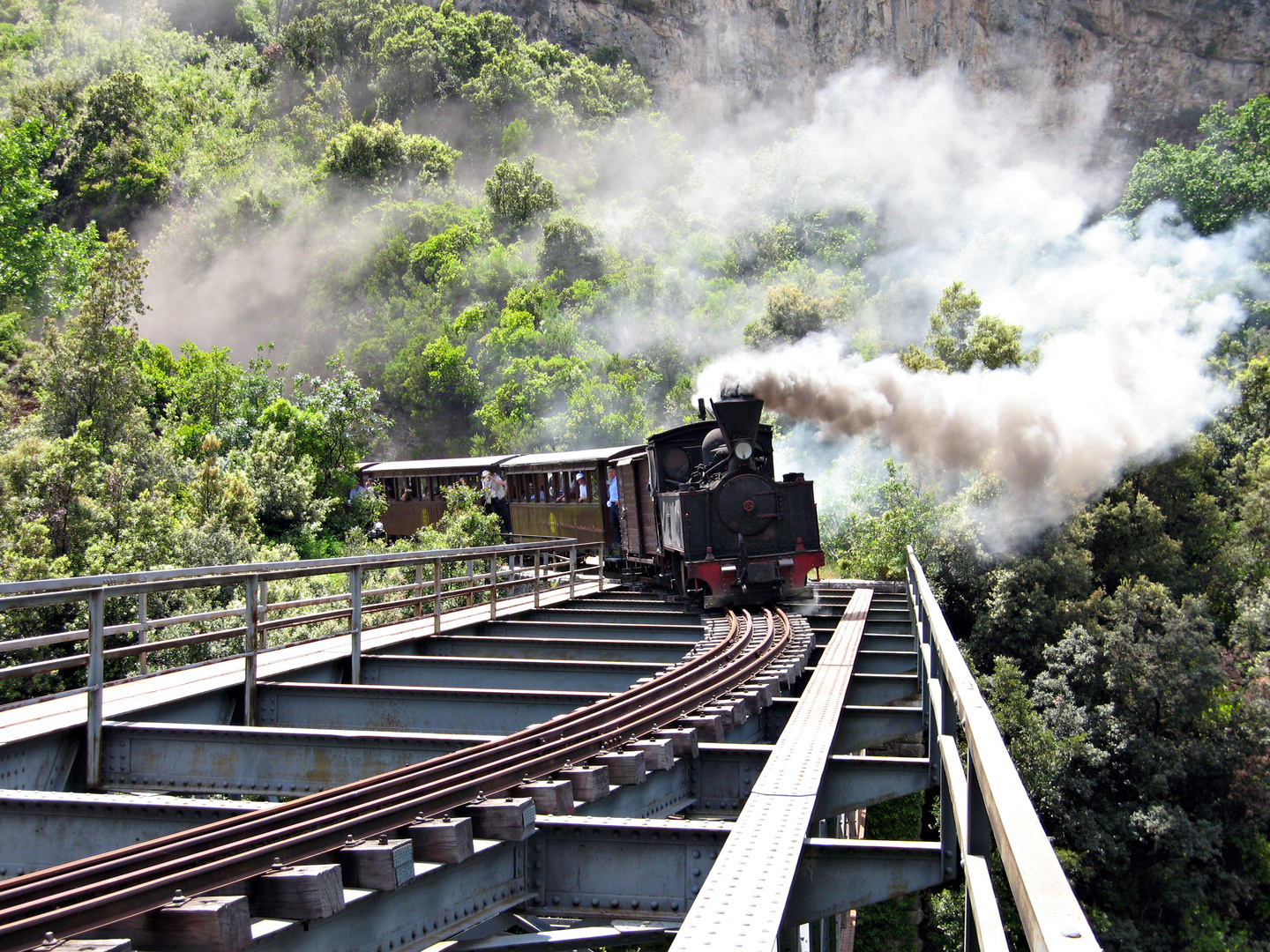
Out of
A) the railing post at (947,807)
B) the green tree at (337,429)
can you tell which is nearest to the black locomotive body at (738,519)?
the railing post at (947,807)

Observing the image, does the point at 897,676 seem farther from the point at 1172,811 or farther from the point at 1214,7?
the point at 1214,7

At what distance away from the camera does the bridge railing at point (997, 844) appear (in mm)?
1675

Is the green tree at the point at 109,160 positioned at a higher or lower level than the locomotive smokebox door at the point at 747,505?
higher

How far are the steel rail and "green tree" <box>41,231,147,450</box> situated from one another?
22145mm

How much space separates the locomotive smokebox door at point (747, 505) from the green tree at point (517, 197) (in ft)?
190

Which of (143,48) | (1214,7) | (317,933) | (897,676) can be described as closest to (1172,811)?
(897,676)

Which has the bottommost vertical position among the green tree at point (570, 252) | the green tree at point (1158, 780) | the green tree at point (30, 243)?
the green tree at point (1158, 780)

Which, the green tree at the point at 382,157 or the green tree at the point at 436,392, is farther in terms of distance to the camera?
the green tree at the point at 382,157

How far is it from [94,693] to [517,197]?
6569 centimetres

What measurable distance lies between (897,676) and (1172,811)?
19.6 m

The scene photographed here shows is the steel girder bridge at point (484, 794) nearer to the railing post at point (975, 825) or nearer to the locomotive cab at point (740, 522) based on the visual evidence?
the railing post at point (975, 825)

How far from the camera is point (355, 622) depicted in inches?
363

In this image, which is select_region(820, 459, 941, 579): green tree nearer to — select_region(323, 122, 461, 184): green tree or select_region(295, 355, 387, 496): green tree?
select_region(295, 355, 387, 496): green tree

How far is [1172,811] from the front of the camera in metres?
23.8
